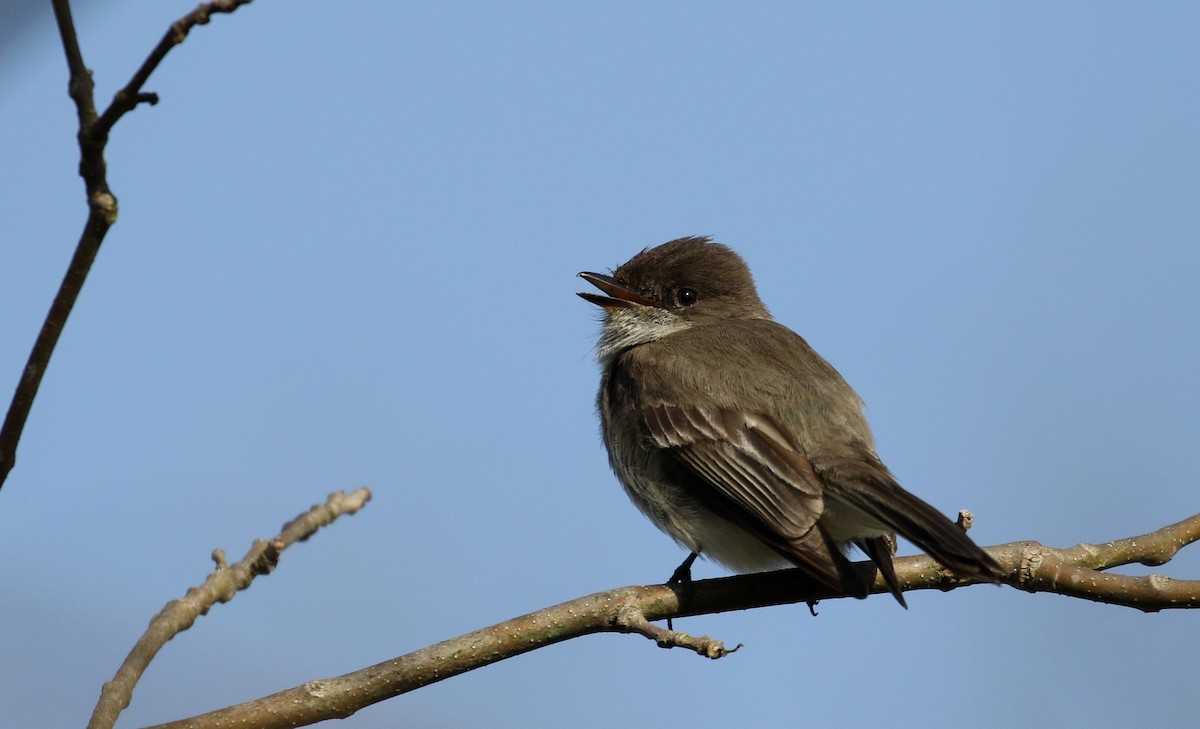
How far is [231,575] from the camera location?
9.57 feet

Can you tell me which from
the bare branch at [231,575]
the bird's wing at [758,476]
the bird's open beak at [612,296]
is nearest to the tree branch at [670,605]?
the bird's wing at [758,476]

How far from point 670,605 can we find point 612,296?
8.64ft

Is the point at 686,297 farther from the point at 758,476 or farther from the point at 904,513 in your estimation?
the point at 904,513

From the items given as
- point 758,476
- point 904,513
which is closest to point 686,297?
point 758,476

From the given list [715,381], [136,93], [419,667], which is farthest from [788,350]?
[136,93]

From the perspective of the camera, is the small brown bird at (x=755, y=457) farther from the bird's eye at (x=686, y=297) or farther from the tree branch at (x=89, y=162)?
the tree branch at (x=89, y=162)

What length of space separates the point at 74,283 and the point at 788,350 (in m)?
3.87

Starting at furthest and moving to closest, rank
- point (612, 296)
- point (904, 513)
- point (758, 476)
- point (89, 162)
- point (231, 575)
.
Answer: point (612, 296) → point (758, 476) → point (904, 513) → point (231, 575) → point (89, 162)

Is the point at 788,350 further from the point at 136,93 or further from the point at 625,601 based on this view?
the point at 136,93

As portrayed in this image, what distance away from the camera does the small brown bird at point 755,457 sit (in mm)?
4152

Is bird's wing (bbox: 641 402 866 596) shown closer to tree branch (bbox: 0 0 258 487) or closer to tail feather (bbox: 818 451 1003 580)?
tail feather (bbox: 818 451 1003 580)

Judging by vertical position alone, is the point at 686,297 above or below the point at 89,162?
above

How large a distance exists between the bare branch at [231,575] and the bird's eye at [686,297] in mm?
3663

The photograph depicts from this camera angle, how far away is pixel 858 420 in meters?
5.08
